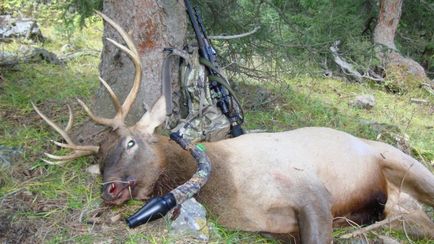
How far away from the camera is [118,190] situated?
11.9ft

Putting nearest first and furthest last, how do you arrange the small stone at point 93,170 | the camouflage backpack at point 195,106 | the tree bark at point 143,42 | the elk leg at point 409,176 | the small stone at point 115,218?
the small stone at point 115,218, the small stone at point 93,170, the elk leg at point 409,176, the tree bark at point 143,42, the camouflage backpack at point 195,106

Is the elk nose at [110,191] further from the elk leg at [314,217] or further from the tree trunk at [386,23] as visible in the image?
the tree trunk at [386,23]

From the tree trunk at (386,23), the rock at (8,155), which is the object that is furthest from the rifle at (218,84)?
the tree trunk at (386,23)

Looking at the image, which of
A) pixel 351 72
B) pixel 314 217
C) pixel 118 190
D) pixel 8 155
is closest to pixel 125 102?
pixel 118 190

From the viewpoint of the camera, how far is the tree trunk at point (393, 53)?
10219 millimetres

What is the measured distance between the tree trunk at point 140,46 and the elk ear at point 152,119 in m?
0.52

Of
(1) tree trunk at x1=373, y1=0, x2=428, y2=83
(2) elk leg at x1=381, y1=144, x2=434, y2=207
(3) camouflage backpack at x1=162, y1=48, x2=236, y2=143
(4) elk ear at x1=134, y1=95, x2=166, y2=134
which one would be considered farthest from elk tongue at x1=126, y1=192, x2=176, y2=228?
(1) tree trunk at x1=373, y1=0, x2=428, y2=83

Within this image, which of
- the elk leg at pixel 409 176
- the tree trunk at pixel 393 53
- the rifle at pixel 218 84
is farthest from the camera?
the tree trunk at pixel 393 53

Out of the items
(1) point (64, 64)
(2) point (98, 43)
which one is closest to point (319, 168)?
(1) point (64, 64)

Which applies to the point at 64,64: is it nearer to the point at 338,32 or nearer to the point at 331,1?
the point at 338,32

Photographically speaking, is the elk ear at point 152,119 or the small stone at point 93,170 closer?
the elk ear at point 152,119

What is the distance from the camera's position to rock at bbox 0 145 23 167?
14.0ft

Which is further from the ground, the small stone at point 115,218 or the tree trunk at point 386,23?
the small stone at point 115,218

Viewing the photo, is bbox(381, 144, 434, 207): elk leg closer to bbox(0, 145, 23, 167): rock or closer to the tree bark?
the tree bark
